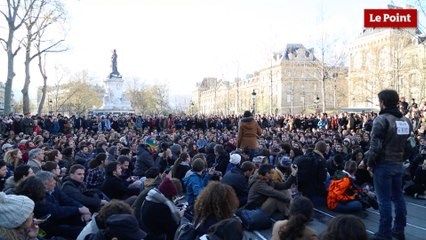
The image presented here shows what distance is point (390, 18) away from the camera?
28375mm

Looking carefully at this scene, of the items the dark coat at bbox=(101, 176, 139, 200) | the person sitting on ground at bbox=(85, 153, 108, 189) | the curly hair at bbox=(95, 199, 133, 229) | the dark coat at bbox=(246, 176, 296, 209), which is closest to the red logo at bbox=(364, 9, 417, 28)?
the dark coat at bbox=(246, 176, 296, 209)

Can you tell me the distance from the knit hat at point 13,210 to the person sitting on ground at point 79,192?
124 inches

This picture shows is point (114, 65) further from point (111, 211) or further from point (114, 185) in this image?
point (111, 211)

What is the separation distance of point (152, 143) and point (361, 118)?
1524 centimetres

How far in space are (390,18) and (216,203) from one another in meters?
27.4

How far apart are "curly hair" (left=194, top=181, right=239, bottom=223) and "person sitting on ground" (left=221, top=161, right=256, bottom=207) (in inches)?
147

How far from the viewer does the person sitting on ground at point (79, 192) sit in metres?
7.15

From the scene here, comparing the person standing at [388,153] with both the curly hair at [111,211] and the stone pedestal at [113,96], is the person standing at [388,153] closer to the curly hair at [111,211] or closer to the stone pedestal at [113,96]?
the curly hair at [111,211]

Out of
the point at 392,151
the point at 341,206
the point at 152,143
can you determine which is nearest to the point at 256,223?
the point at 341,206

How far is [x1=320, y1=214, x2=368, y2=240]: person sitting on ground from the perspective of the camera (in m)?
3.39

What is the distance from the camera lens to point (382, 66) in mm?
46562

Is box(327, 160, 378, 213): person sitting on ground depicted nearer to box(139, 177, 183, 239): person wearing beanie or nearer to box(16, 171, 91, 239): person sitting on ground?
box(139, 177, 183, 239): person wearing beanie

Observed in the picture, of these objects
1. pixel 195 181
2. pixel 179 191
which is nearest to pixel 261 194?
pixel 195 181

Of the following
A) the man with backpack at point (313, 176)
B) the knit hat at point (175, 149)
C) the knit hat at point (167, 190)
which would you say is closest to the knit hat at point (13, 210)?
the knit hat at point (167, 190)
